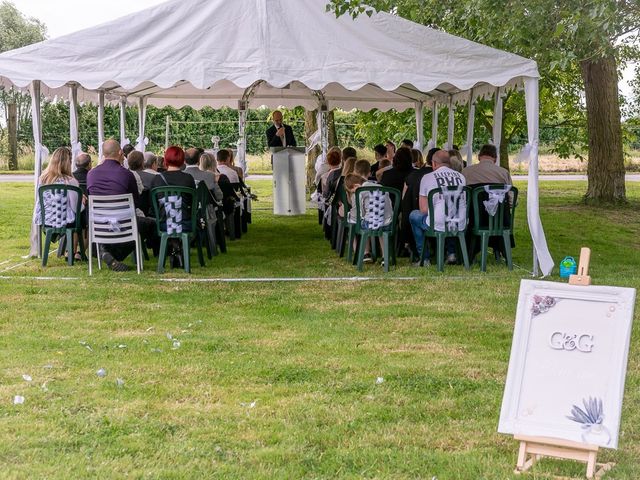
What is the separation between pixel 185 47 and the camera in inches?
411

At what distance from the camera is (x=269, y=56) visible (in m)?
10.3

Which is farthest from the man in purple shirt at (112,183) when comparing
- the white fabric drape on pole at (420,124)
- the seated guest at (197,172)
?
the white fabric drape on pole at (420,124)

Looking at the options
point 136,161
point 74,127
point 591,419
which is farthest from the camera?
point 74,127

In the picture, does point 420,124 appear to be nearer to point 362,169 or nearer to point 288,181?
point 288,181

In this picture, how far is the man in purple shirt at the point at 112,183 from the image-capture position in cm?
1034

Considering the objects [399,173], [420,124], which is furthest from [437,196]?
[420,124]

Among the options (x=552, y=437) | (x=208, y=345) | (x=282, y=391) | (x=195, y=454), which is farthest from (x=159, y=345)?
(x=552, y=437)

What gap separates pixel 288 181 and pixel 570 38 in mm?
6852

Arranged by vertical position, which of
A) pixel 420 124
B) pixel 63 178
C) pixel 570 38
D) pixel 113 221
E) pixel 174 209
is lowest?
pixel 113 221

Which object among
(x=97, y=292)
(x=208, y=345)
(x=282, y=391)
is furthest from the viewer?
(x=97, y=292)

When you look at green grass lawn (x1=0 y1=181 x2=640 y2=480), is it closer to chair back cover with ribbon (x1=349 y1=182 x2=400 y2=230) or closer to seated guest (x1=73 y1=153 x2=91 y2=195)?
chair back cover with ribbon (x1=349 y1=182 x2=400 y2=230)

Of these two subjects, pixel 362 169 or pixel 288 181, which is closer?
pixel 362 169

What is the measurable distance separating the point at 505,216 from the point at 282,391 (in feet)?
18.5

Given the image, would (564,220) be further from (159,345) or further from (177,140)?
(177,140)
